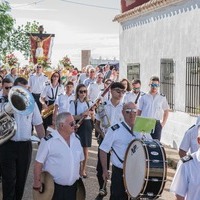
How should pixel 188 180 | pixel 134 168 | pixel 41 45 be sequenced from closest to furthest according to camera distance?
pixel 188 180 → pixel 134 168 → pixel 41 45

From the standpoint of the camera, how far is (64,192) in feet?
20.9

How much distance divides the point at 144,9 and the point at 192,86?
12.3ft

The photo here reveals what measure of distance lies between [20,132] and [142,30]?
31.8 feet

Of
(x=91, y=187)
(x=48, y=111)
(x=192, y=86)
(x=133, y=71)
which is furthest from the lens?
(x=133, y=71)

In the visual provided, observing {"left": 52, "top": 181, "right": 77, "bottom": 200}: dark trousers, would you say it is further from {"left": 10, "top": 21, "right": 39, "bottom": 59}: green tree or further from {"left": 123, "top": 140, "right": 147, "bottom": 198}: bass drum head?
{"left": 10, "top": 21, "right": 39, "bottom": 59}: green tree

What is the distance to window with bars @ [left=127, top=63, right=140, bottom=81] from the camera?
17.6m

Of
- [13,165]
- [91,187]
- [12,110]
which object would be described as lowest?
[91,187]

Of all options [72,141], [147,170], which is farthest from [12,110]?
[147,170]

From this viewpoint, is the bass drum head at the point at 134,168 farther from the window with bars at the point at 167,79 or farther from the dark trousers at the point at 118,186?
the window with bars at the point at 167,79

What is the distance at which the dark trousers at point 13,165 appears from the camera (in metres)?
7.71

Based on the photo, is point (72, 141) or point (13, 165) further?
point (13, 165)

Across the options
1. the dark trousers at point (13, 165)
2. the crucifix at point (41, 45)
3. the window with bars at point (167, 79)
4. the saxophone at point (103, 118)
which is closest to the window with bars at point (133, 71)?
the window with bars at point (167, 79)

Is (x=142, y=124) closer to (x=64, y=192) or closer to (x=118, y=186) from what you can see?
(x=118, y=186)

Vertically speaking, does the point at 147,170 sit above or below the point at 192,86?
below
